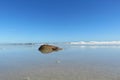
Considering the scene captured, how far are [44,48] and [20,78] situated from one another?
22945mm

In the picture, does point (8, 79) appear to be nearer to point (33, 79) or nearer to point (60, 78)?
point (33, 79)

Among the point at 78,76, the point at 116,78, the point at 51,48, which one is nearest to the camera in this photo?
the point at 116,78

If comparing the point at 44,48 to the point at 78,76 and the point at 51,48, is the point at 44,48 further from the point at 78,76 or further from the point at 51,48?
the point at 78,76

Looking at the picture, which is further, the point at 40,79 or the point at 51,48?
the point at 51,48

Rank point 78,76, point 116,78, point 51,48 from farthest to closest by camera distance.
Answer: point 51,48 < point 78,76 < point 116,78

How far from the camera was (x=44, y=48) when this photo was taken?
32.7 m

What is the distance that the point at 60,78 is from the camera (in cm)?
953

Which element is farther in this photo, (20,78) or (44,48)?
(44,48)

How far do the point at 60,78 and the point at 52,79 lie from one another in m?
0.43

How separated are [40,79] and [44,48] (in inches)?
921

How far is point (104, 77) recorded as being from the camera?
9.55 metres

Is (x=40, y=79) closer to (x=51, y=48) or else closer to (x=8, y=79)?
(x=8, y=79)

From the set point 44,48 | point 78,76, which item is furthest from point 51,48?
point 78,76

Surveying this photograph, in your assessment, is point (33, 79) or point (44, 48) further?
point (44, 48)
